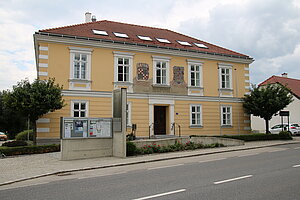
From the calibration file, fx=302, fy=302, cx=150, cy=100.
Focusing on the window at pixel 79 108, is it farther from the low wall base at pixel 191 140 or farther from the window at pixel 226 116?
the window at pixel 226 116

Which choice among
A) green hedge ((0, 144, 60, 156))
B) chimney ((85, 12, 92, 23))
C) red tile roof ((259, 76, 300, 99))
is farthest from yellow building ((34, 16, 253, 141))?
red tile roof ((259, 76, 300, 99))

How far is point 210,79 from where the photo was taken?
2750 centimetres

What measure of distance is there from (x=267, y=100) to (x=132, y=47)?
12.5 metres

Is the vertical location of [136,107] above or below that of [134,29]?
below

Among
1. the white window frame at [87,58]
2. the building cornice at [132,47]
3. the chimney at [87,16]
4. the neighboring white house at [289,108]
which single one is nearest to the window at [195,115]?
the building cornice at [132,47]

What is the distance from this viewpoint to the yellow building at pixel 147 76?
71.8ft

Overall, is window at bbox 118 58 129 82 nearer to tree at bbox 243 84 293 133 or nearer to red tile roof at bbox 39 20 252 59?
red tile roof at bbox 39 20 252 59

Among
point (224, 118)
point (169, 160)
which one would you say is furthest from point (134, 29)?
point (169, 160)

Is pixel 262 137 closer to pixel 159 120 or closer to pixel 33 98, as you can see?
pixel 159 120

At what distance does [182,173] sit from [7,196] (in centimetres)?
533

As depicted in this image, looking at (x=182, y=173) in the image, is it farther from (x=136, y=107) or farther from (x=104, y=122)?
(x=136, y=107)

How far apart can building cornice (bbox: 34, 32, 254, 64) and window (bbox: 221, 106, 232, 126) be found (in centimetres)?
455

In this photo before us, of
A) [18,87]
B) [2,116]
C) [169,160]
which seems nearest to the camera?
[169,160]

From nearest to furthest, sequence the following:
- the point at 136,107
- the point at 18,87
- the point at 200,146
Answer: the point at 18,87
the point at 200,146
the point at 136,107
